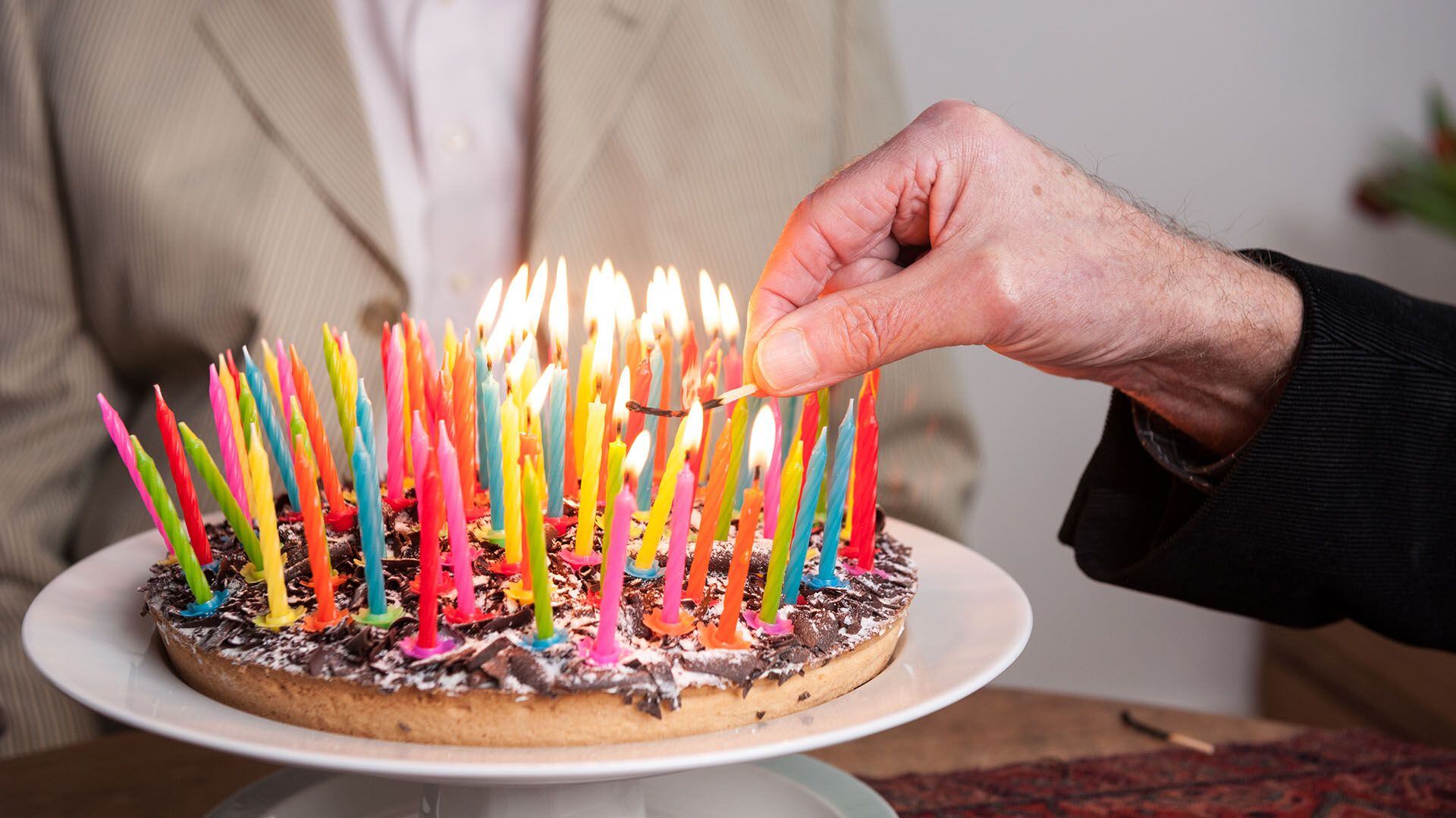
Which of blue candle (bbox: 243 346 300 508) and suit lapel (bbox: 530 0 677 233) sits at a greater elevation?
suit lapel (bbox: 530 0 677 233)

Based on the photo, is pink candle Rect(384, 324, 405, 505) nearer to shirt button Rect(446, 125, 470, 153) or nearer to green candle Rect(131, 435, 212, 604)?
green candle Rect(131, 435, 212, 604)

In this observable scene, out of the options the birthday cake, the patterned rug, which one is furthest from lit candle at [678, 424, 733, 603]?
the patterned rug

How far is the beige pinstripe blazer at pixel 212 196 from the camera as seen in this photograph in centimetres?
161

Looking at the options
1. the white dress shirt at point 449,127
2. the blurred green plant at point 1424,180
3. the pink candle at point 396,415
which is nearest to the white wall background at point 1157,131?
the blurred green plant at point 1424,180

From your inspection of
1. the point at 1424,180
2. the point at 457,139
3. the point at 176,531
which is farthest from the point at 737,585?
the point at 1424,180

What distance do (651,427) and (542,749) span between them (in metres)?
0.44

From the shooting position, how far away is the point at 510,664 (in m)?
0.76

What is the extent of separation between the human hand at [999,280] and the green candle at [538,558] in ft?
0.84

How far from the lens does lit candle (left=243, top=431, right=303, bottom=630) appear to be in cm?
79

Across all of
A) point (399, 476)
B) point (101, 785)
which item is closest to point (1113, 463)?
point (399, 476)

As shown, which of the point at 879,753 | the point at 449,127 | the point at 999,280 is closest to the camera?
the point at 999,280

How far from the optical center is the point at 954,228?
99 centimetres

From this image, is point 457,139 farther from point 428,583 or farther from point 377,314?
point 428,583

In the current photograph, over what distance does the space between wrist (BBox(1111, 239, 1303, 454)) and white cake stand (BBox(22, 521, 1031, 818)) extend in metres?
0.32
